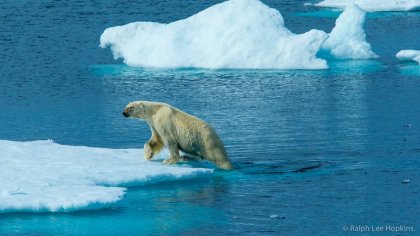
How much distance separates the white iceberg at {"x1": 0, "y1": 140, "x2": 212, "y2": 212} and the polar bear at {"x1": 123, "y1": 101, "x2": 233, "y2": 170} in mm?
263

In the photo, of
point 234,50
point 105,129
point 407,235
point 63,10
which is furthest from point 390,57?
point 407,235

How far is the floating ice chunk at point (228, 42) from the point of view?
24.0m

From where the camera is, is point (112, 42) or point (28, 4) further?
point (28, 4)

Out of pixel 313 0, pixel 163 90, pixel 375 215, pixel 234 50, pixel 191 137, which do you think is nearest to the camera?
pixel 375 215

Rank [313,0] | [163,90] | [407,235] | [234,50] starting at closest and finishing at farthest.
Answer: [407,235] < [163,90] < [234,50] < [313,0]

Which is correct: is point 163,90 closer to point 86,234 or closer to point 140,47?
point 140,47

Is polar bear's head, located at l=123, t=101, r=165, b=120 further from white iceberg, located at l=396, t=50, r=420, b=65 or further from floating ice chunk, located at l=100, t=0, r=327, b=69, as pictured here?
white iceberg, located at l=396, t=50, r=420, b=65

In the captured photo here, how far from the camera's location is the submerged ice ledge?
78.7ft

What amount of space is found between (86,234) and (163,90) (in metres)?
11.3

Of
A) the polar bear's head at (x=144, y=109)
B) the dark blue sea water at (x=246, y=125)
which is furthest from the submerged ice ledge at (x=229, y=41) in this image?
the polar bear's head at (x=144, y=109)

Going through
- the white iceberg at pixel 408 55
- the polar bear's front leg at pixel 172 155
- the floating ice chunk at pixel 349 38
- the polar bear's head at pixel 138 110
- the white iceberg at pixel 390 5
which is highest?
the polar bear's head at pixel 138 110

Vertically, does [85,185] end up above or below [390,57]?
above

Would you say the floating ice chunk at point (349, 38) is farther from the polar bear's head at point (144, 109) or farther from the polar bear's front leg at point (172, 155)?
the polar bear's front leg at point (172, 155)

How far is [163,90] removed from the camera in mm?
22422
